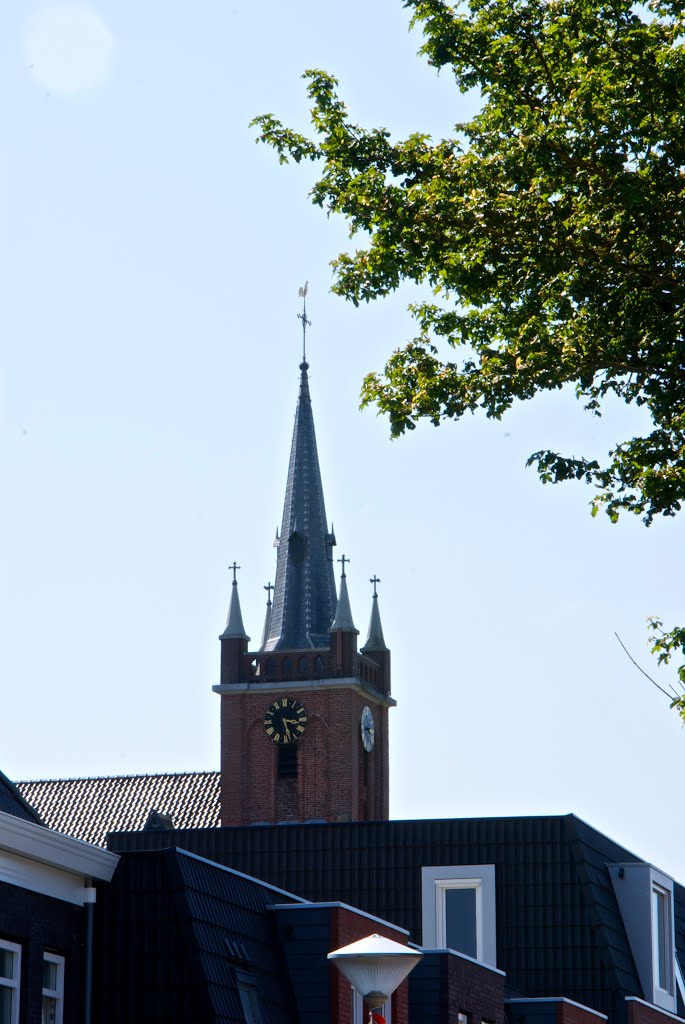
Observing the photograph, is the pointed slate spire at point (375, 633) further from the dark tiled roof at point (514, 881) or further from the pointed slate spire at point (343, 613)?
the dark tiled roof at point (514, 881)

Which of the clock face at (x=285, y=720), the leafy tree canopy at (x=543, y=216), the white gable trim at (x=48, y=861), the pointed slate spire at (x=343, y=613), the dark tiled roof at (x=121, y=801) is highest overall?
the pointed slate spire at (x=343, y=613)

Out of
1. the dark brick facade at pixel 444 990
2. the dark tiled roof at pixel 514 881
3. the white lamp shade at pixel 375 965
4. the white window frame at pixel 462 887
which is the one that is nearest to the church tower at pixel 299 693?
the dark tiled roof at pixel 514 881

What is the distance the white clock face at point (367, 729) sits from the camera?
8612 cm

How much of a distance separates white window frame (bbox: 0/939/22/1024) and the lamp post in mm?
3731

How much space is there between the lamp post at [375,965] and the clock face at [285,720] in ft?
224

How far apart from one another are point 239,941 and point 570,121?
345 inches

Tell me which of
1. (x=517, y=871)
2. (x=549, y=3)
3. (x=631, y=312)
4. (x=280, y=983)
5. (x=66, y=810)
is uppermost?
(x=66, y=810)

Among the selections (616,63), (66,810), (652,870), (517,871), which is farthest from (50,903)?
(66,810)

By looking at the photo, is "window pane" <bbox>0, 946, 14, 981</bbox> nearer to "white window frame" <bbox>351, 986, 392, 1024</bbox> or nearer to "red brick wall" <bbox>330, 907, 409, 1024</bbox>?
"red brick wall" <bbox>330, 907, 409, 1024</bbox>

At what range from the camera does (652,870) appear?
3412 centimetres

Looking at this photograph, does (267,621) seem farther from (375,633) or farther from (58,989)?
(58,989)

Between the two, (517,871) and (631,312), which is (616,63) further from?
(517,871)

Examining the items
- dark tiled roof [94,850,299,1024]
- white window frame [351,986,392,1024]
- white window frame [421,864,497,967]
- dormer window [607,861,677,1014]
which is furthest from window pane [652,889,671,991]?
dark tiled roof [94,850,299,1024]

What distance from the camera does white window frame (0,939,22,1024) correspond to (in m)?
17.9
